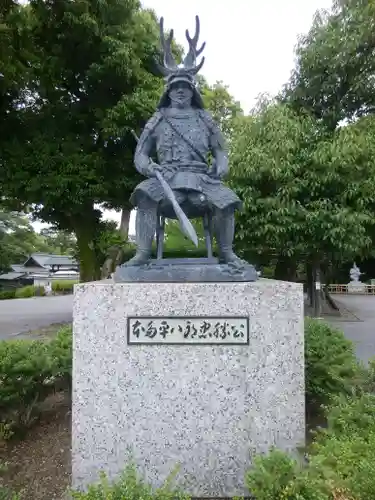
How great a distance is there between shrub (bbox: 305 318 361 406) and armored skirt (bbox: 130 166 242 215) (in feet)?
5.49

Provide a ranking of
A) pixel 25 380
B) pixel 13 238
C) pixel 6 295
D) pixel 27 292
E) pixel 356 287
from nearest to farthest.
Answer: pixel 25 380, pixel 6 295, pixel 356 287, pixel 27 292, pixel 13 238

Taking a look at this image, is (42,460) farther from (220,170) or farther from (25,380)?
(220,170)

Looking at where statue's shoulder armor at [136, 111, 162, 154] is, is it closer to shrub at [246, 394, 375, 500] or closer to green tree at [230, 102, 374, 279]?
shrub at [246, 394, 375, 500]

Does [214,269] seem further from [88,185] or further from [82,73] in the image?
[82,73]

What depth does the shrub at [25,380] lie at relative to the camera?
3711 millimetres

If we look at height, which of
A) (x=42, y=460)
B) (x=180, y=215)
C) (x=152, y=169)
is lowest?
(x=42, y=460)

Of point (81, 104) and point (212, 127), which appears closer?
point (212, 127)

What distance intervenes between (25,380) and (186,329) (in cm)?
170

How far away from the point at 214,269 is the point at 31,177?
901 cm

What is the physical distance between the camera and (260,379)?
115 inches

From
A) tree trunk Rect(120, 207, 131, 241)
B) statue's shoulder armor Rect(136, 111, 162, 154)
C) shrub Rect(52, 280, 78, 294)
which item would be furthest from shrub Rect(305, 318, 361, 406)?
shrub Rect(52, 280, 78, 294)

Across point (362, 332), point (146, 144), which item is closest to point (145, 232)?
point (146, 144)

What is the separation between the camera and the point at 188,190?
10.7ft

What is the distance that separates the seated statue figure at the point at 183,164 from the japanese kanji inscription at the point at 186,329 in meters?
0.51
